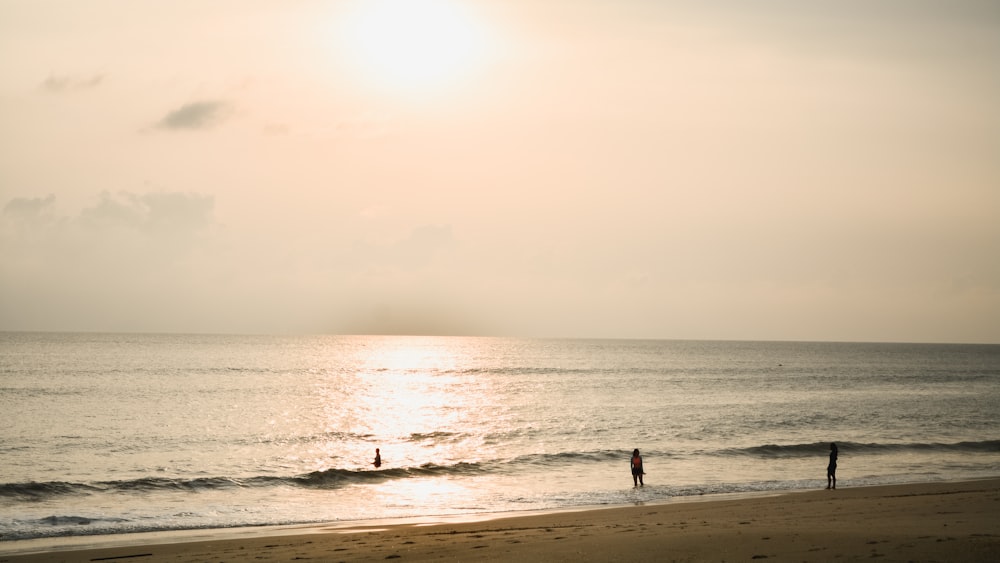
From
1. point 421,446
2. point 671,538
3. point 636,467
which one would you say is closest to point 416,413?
point 421,446

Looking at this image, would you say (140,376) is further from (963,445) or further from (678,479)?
(963,445)

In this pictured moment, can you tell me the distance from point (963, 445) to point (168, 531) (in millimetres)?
43039

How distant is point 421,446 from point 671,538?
29.1 meters

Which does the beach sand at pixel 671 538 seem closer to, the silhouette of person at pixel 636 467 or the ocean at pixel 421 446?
the ocean at pixel 421 446

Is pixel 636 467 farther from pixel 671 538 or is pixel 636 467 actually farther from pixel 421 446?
pixel 421 446

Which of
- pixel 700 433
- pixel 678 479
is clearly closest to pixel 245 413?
pixel 700 433

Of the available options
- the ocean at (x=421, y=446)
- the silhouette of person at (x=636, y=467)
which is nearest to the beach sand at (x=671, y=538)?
the ocean at (x=421, y=446)

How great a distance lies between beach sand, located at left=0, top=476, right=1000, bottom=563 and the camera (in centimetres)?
1598

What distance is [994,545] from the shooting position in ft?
50.6

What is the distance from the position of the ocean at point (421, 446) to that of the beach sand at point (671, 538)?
4.34m

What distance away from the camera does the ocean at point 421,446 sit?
1157 inches

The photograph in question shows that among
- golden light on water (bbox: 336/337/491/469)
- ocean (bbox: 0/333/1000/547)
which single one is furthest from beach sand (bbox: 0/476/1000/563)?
golden light on water (bbox: 336/337/491/469)

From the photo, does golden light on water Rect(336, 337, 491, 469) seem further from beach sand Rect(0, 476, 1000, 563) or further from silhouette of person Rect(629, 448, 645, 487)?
beach sand Rect(0, 476, 1000, 563)

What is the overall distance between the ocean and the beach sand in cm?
434
